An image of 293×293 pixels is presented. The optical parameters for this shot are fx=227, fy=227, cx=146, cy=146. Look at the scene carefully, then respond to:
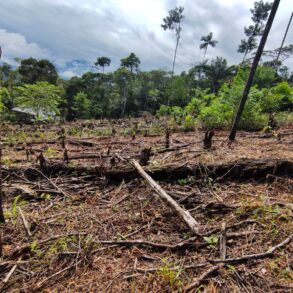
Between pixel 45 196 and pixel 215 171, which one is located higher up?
pixel 215 171

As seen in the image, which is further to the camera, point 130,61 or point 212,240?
point 130,61

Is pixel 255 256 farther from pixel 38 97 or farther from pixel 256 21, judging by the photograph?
pixel 256 21

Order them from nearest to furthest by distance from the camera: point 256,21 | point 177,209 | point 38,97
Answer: point 177,209
point 38,97
point 256,21

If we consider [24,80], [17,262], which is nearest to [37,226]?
[17,262]

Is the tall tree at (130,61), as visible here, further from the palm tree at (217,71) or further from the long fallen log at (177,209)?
the long fallen log at (177,209)

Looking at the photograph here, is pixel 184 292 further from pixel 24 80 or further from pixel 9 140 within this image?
pixel 24 80

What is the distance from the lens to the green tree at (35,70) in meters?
31.9

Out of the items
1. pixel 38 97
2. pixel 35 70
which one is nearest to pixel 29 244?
pixel 38 97

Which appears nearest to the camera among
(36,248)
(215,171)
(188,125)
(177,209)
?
(36,248)

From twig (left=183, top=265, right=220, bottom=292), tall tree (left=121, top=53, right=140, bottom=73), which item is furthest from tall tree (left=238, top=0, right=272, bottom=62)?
twig (left=183, top=265, right=220, bottom=292)

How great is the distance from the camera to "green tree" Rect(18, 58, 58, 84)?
3188 cm

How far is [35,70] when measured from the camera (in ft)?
107

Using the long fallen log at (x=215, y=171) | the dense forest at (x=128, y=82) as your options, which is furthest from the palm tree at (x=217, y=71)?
the long fallen log at (x=215, y=171)

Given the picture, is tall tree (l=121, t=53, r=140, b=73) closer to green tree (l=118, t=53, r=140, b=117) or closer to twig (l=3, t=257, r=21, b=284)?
green tree (l=118, t=53, r=140, b=117)
